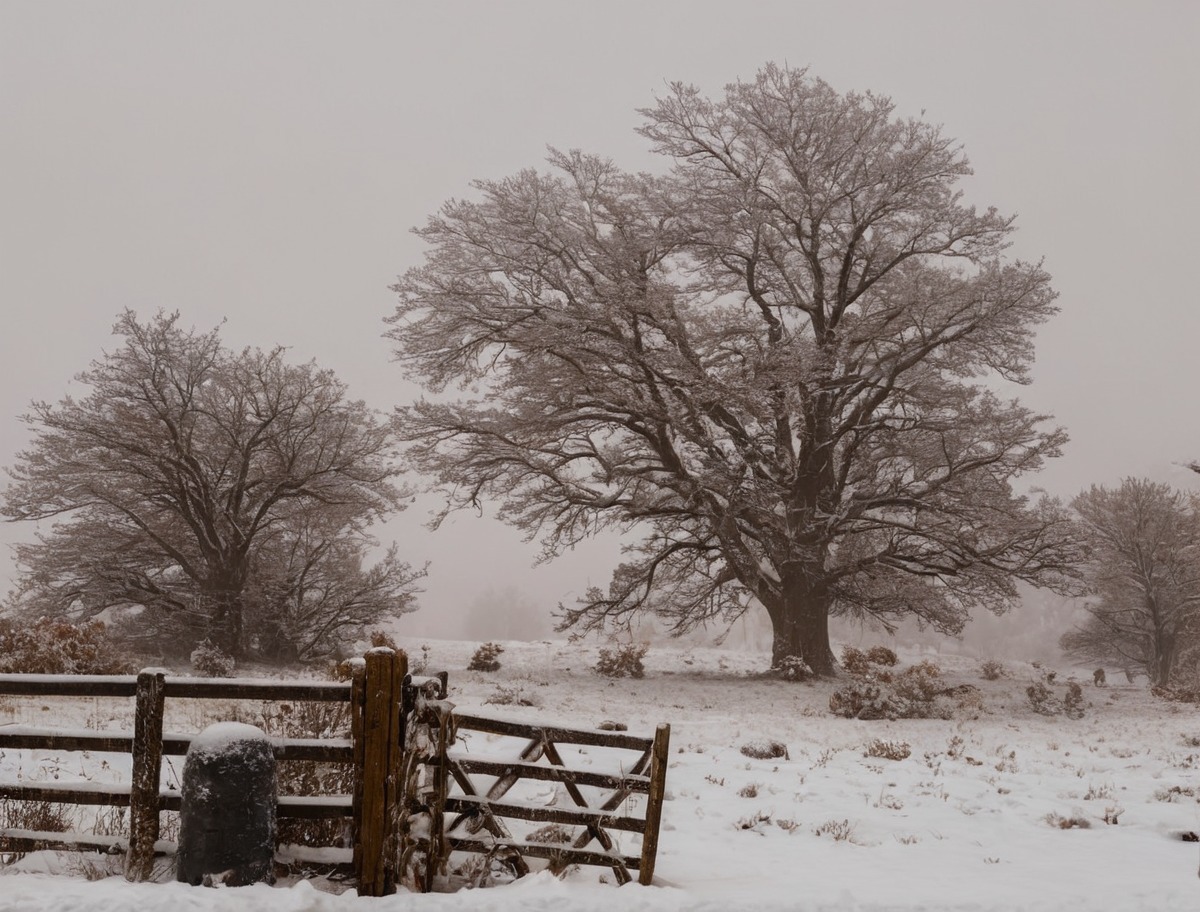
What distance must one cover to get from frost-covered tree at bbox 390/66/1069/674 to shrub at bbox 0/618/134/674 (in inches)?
309

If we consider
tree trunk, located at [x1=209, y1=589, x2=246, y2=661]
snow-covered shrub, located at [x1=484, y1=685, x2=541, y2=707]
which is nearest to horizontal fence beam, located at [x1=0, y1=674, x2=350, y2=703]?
snow-covered shrub, located at [x1=484, y1=685, x2=541, y2=707]

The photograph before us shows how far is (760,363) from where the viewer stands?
18.6 m

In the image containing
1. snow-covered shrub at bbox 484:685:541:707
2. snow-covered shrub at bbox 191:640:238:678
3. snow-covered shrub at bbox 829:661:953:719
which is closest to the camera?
snow-covered shrub at bbox 484:685:541:707

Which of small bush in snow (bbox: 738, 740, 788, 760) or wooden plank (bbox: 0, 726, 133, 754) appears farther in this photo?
small bush in snow (bbox: 738, 740, 788, 760)

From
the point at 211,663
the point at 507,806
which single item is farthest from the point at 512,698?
the point at 507,806

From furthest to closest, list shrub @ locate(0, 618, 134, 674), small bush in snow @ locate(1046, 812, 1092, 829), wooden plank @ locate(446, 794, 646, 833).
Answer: shrub @ locate(0, 618, 134, 674) → small bush in snow @ locate(1046, 812, 1092, 829) → wooden plank @ locate(446, 794, 646, 833)

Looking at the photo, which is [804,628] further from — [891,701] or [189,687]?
[189,687]

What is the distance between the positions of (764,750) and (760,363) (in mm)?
9874

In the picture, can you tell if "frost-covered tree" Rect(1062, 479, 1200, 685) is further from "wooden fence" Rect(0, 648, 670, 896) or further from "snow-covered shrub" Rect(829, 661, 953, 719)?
"wooden fence" Rect(0, 648, 670, 896)

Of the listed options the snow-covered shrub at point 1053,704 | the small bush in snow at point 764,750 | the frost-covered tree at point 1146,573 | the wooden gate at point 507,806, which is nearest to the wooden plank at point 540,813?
the wooden gate at point 507,806

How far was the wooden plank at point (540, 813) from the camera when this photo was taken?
19.8 ft

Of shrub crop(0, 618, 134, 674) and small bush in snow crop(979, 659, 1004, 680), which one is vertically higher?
shrub crop(0, 618, 134, 674)

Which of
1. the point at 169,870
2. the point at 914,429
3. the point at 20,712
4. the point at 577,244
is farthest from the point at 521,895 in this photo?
the point at 914,429

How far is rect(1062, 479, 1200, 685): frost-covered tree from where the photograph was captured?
2842cm
